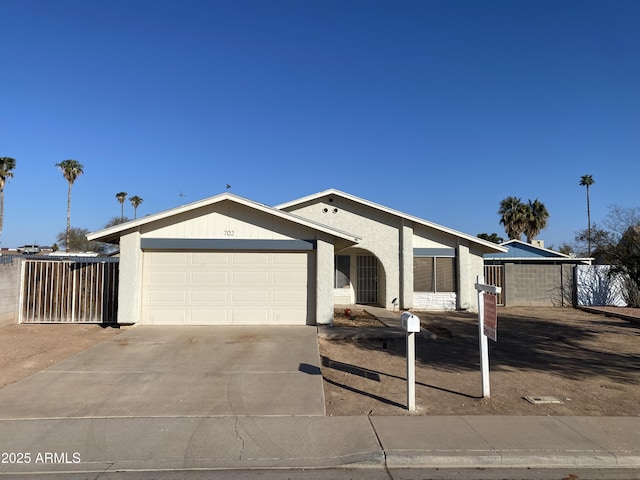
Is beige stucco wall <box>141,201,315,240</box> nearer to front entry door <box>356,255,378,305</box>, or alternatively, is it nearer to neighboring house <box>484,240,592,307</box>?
front entry door <box>356,255,378,305</box>

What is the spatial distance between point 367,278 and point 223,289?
8.31 meters

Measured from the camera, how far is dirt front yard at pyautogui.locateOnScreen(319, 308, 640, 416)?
6.25 meters

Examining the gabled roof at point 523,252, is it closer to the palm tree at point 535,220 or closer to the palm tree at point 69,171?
the palm tree at point 535,220

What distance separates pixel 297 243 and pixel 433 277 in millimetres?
7400

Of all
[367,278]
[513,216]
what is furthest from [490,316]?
[513,216]

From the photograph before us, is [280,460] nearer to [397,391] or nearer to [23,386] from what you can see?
[397,391]

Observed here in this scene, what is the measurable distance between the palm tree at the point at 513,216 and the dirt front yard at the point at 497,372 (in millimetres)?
31670

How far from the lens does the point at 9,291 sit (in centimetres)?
→ 1256

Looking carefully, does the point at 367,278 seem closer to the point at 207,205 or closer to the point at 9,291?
the point at 207,205

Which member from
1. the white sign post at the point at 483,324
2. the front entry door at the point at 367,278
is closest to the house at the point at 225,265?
the front entry door at the point at 367,278

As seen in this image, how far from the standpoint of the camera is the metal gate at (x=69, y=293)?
13.1 m

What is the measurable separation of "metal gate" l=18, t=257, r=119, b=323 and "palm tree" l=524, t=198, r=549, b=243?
41139mm

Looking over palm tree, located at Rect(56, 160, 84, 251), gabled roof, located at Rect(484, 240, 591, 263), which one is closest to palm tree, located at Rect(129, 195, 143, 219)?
palm tree, located at Rect(56, 160, 84, 251)

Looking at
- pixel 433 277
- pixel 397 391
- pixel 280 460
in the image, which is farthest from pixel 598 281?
pixel 280 460
